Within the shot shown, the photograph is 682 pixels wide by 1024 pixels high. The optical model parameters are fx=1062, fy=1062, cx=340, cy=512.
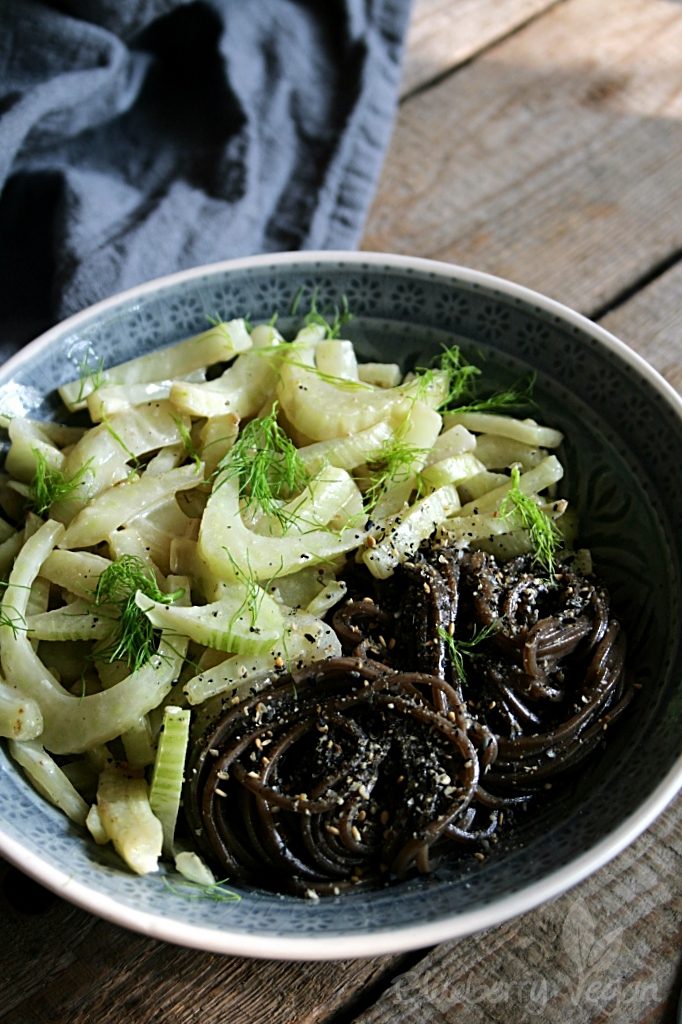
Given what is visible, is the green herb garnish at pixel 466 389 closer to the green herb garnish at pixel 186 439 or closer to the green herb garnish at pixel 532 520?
the green herb garnish at pixel 532 520

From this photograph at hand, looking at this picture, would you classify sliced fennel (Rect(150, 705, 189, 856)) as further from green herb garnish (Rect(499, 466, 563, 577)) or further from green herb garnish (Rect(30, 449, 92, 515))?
green herb garnish (Rect(499, 466, 563, 577))

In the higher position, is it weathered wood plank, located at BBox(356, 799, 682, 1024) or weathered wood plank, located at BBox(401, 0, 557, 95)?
weathered wood plank, located at BBox(401, 0, 557, 95)

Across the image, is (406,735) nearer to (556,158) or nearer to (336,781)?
(336,781)

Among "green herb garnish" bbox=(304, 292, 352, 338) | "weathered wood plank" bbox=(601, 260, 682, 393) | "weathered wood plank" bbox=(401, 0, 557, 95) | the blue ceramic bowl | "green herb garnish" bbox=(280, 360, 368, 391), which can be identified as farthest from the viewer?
"weathered wood plank" bbox=(401, 0, 557, 95)

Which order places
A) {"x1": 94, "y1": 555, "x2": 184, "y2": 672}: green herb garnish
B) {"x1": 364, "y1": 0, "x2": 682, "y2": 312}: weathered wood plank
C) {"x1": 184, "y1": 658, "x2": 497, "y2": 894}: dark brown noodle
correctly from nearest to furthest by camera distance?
{"x1": 184, "y1": 658, "x2": 497, "y2": 894}: dark brown noodle < {"x1": 94, "y1": 555, "x2": 184, "y2": 672}: green herb garnish < {"x1": 364, "y1": 0, "x2": 682, "y2": 312}: weathered wood plank

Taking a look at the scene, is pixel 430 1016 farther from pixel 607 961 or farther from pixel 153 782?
pixel 153 782

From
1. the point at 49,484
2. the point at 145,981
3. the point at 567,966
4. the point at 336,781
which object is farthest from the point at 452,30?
the point at 145,981

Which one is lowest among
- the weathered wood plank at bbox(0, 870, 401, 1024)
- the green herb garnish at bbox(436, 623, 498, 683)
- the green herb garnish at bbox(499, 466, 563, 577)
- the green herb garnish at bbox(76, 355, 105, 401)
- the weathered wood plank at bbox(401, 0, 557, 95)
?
the weathered wood plank at bbox(0, 870, 401, 1024)

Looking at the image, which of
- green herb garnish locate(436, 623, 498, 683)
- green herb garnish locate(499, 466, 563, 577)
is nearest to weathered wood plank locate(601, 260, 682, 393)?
green herb garnish locate(499, 466, 563, 577)
